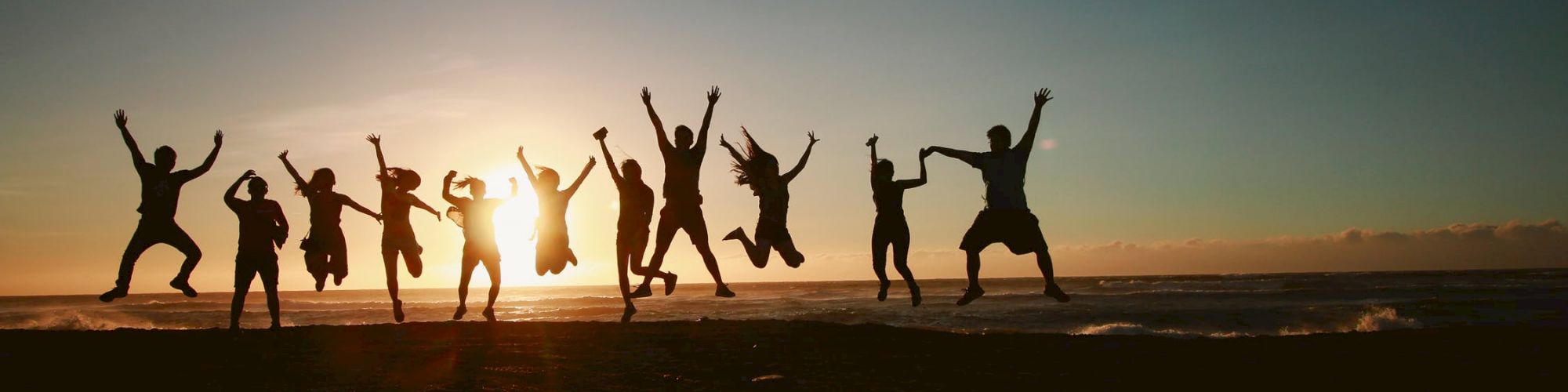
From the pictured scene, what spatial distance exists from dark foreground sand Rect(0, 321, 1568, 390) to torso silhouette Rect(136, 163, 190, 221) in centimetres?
145

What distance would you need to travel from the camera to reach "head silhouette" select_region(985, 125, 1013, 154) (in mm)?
9531

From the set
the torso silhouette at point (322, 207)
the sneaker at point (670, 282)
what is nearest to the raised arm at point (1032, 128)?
the sneaker at point (670, 282)

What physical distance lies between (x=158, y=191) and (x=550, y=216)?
4.25 m

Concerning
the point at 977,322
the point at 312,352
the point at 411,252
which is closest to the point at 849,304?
the point at 977,322

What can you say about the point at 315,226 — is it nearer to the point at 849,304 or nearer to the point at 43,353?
the point at 43,353

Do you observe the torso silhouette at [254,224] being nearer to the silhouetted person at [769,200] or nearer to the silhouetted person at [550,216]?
the silhouetted person at [550,216]

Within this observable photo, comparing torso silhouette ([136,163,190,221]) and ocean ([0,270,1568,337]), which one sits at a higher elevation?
torso silhouette ([136,163,190,221])

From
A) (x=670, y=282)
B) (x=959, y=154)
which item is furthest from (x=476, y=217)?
(x=959, y=154)

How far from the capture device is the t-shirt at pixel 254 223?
10.2 meters

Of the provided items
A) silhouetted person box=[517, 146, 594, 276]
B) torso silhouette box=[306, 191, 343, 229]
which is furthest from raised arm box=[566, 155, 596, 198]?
torso silhouette box=[306, 191, 343, 229]

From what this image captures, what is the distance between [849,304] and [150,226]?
74.0 ft

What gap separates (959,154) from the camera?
9.49m

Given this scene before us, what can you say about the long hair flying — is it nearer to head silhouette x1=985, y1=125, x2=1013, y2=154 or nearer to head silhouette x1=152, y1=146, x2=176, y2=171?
head silhouette x1=985, y1=125, x2=1013, y2=154

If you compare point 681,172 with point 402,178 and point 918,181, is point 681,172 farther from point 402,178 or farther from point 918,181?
point 402,178
